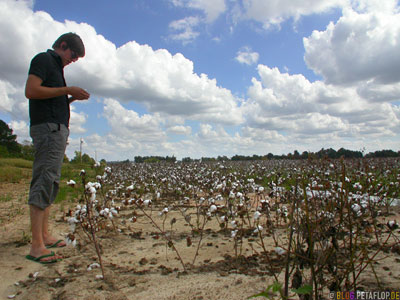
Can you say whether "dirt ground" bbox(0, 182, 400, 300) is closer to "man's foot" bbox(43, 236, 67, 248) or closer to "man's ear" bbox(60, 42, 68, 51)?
"man's foot" bbox(43, 236, 67, 248)

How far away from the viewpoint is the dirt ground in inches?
92.1

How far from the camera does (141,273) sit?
2.83m

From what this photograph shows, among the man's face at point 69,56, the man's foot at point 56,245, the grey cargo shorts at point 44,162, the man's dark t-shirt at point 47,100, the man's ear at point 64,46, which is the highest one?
the man's ear at point 64,46

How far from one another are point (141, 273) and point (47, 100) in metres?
2.22

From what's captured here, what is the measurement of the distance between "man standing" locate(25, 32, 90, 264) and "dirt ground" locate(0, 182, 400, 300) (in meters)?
0.32

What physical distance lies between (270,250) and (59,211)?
4.84 meters

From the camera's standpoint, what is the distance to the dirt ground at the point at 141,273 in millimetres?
2340

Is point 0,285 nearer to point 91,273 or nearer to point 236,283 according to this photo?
point 91,273

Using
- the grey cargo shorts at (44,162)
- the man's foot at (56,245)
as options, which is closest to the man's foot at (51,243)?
the man's foot at (56,245)

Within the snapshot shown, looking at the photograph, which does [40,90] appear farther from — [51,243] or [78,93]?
[51,243]

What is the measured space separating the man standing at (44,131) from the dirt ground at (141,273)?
324 mm

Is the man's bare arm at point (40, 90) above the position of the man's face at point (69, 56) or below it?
below

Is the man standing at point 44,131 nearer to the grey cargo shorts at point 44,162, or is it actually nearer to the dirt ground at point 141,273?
the grey cargo shorts at point 44,162

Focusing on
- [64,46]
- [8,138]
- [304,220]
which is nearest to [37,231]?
[64,46]
